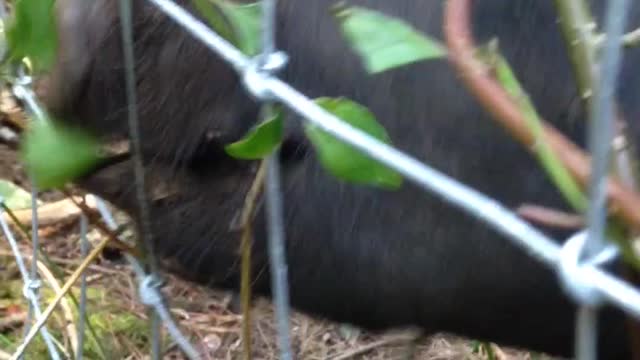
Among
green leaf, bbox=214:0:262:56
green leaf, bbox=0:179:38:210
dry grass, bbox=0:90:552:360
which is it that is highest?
green leaf, bbox=0:179:38:210

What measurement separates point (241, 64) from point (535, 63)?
0.48 feet

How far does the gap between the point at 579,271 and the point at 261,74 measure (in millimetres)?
257

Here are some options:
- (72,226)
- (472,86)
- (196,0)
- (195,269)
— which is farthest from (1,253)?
(472,86)

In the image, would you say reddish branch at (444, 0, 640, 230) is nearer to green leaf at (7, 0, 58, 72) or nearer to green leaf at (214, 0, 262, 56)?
green leaf at (214, 0, 262, 56)

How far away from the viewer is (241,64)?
2.32 ft

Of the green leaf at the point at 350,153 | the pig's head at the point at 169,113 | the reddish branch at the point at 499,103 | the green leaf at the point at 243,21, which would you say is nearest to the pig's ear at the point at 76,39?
the pig's head at the point at 169,113

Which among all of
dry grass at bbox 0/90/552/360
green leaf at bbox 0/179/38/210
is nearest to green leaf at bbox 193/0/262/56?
dry grass at bbox 0/90/552/360

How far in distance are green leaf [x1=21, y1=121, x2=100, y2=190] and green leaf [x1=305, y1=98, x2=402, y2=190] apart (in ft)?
0.83

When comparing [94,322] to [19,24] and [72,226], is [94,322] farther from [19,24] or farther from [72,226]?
[19,24]

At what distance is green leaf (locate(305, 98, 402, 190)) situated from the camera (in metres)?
0.66

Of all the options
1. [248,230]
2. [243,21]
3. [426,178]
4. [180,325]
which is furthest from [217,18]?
[180,325]

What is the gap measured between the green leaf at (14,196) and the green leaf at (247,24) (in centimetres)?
111

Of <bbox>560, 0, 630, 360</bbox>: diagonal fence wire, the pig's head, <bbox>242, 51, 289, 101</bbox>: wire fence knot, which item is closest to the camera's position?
<bbox>560, 0, 630, 360</bbox>: diagonal fence wire

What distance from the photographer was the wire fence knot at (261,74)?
69 centimetres
